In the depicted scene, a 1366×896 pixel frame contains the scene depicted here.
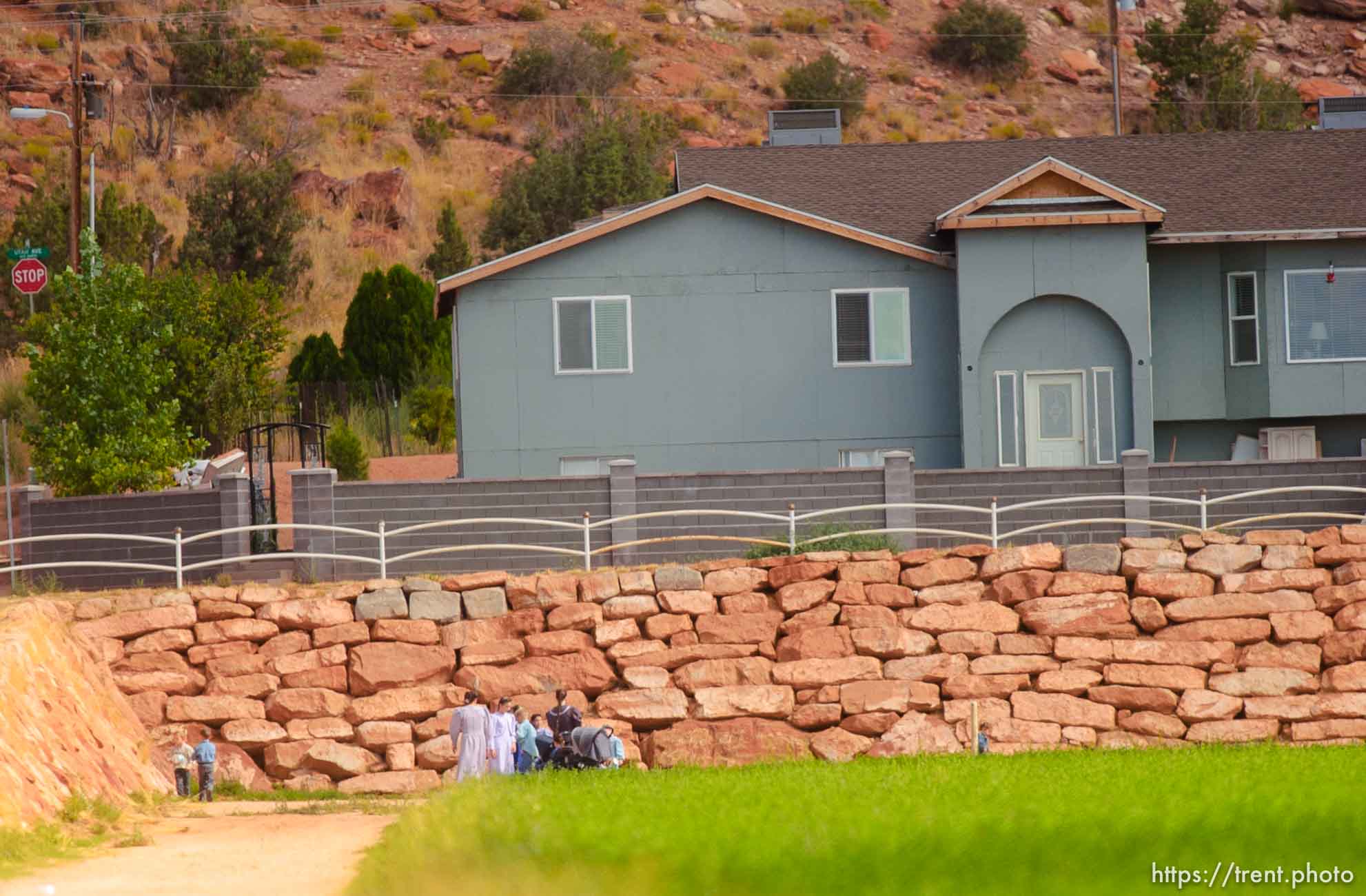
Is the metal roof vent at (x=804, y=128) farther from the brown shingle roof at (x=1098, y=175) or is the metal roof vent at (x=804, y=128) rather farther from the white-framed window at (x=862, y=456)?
the white-framed window at (x=862, y=456)

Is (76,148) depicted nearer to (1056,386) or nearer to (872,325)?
(872,325)

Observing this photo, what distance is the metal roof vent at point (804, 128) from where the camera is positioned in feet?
116

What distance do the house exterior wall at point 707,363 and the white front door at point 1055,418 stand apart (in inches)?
46.2

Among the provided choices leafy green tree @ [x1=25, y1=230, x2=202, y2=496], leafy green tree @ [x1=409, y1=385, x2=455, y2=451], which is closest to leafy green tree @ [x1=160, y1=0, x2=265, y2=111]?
leafy green tree @ [x1=409, y1=385, x2=455, y2=451]

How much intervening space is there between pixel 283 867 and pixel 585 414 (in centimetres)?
1389

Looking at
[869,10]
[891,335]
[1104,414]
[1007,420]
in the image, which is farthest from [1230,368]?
[869,10]

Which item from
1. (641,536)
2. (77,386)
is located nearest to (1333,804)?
(641,536)

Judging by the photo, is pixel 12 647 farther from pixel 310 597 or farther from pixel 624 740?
pixel 624 740

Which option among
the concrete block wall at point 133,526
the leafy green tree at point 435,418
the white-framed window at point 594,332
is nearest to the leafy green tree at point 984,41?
the leafy green tree at point 435,418

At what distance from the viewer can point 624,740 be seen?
70.3ft

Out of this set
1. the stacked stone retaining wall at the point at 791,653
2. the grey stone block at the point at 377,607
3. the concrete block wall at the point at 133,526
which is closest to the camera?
the stacked stone retaining wall at the point at 791,653

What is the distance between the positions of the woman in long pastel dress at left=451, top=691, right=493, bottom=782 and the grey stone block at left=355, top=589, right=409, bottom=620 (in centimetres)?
225

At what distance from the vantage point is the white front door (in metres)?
27.5

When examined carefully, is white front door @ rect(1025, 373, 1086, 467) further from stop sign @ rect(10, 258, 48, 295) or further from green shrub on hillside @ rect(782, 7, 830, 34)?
green shrub on hillside @ rect(782, 7, 830, 34)
